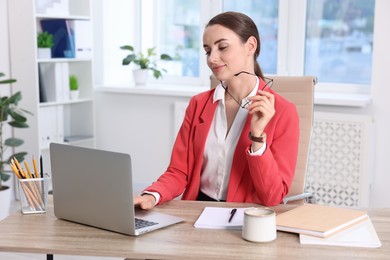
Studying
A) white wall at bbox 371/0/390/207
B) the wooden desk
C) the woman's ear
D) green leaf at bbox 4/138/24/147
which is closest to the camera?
the wooden desk

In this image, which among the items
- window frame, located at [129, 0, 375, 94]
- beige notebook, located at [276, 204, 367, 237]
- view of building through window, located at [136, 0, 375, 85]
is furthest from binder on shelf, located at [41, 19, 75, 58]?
beige notebook, located at [276, 204, 367, 237]

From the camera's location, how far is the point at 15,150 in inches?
165

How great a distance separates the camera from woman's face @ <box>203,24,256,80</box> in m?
1.96

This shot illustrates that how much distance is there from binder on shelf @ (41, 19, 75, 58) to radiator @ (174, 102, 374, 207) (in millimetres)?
1682

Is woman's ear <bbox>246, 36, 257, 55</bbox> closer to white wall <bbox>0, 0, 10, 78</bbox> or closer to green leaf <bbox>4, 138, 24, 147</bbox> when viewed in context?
green leaf <bbox>4, 138, 24, 147</bbox>

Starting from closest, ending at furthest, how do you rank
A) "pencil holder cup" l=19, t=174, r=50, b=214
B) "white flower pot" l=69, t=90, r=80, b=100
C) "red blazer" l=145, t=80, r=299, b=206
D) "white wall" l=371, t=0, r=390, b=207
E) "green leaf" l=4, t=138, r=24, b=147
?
"pencil holder cup" l=19, t=174, r=50, b=214 → "red blazer" l=145, t=80, r=299, b=206 → "white wall" l=371, t=0, r=390, b=207 → "green leaf" l=4, t=138, r=24, b=147 → "white flower pot" l=69, t=90, r=80, b=100

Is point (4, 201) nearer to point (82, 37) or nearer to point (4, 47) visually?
point (4, 47)

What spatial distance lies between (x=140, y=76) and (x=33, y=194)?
2.75 m

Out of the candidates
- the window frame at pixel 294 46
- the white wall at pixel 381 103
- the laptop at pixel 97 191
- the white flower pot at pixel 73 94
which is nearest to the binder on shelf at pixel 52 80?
the white flower pot at pixel 73 94

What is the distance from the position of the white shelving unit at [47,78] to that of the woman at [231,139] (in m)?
2.16

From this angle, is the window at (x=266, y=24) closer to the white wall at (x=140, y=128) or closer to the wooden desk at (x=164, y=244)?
the white wall at (x=140, y=128)

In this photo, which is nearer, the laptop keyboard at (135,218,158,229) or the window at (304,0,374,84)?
the laptop keyboard at (135,218,158,229)

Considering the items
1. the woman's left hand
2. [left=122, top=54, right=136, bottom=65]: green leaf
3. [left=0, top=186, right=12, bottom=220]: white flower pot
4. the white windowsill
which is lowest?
[left=0, top=186, right=12, bottom=220]: white flower pot

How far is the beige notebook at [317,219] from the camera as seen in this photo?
153cm
